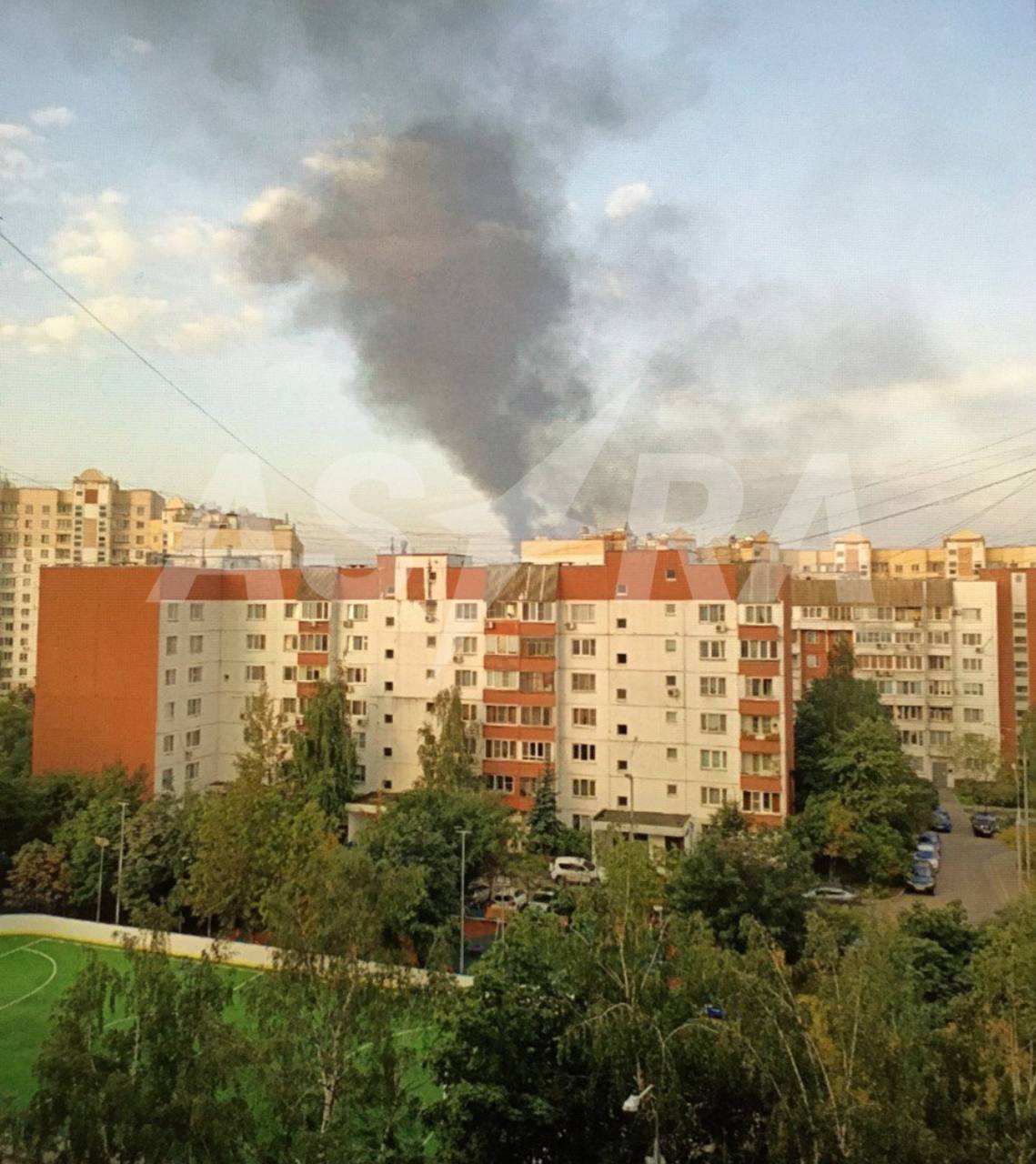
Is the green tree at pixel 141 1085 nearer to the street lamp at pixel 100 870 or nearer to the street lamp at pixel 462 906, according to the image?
the street lamp at pixel 462 906

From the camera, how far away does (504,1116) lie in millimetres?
5352

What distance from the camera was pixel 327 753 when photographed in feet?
52.3

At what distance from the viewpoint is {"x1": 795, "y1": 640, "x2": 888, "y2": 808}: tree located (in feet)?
55.8

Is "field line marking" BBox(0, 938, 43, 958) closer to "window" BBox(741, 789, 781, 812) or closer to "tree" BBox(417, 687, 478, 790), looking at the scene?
"tree" BBox(417, 687, 478, 790)

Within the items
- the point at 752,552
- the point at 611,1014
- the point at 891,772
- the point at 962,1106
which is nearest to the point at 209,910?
the point at 611,1014

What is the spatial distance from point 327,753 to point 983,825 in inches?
609

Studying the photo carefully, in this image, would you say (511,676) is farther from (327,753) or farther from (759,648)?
(759,648)

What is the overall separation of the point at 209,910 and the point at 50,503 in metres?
28.9

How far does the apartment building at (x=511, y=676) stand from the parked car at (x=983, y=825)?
273 inches

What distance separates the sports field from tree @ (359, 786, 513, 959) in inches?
92.6

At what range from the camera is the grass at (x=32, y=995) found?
29.0 feet

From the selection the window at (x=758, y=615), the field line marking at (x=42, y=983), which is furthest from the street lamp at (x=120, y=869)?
the window at (x=758, y=615)

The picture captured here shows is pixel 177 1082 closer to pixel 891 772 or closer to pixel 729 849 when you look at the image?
pixel 729 849

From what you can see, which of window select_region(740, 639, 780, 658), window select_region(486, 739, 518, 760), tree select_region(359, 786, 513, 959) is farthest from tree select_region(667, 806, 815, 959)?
window select_region(486, 739, 518, 760)
